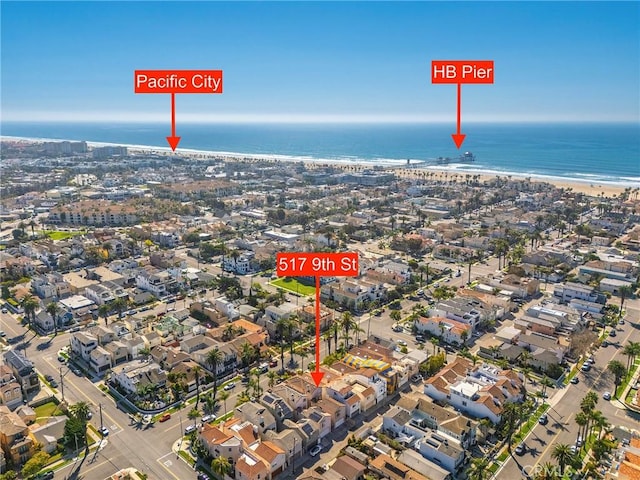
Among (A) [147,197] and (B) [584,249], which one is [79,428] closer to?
(B) [584,249]

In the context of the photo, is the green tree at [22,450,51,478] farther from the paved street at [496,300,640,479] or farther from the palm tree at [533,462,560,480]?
the palm tree at [533,462,560,480]

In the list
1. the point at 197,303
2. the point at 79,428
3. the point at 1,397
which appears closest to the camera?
the point at 79,428

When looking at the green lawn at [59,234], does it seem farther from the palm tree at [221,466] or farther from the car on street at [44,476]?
the palm tree at [221,466]

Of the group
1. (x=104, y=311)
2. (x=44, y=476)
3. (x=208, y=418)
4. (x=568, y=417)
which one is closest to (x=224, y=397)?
(x=208, y=418)

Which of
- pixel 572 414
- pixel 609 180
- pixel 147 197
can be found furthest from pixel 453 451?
pixel 609 180

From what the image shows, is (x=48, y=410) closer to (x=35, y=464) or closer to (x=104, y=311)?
(x=35, y=464)

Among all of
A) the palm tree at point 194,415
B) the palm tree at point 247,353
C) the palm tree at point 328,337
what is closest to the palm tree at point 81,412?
the palm tree at point 194,415
